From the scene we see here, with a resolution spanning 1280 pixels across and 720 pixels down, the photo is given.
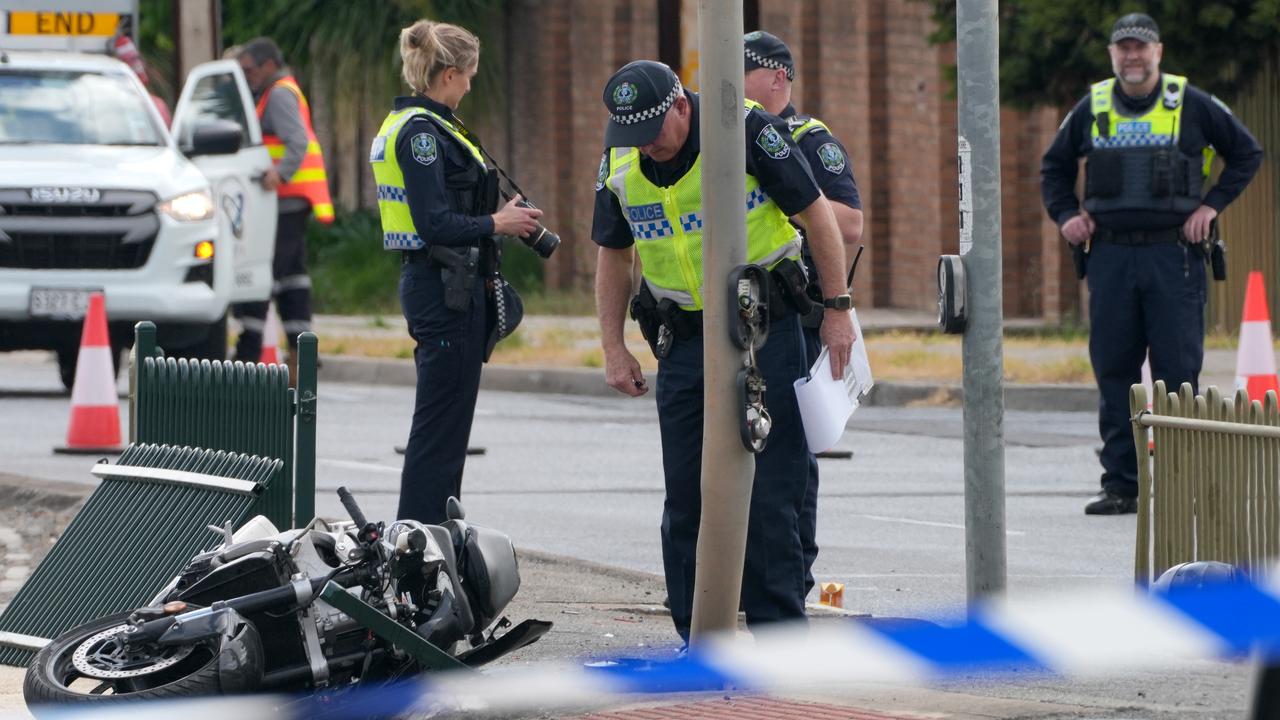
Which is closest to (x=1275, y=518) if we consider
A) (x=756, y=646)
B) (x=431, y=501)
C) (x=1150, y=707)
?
(x=1150, y=707)

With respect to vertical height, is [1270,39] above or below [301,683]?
above

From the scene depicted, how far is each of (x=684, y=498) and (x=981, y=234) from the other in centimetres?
117

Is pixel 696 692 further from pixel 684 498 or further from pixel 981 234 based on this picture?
pixel 981 234

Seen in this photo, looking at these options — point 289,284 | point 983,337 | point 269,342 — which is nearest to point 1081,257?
point 983,337

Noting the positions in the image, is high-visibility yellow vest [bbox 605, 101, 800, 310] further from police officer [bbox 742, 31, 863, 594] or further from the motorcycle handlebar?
police officer [bbox 742, 31, 863, 594]

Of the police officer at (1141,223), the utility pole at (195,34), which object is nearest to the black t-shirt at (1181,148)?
the police officer at (1141,223)

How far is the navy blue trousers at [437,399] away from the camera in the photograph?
8.12 metres

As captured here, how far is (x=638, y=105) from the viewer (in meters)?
6.31

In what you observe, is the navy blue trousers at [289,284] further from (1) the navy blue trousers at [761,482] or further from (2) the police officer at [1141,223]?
(1) the navy blue trousers at [761,482]

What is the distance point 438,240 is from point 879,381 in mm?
8594

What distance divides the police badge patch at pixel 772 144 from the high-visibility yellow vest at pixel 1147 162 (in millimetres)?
4212

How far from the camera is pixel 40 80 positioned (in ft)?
49.5

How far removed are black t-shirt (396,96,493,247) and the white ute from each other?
20.4ft

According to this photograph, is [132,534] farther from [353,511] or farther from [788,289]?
[788,289]
